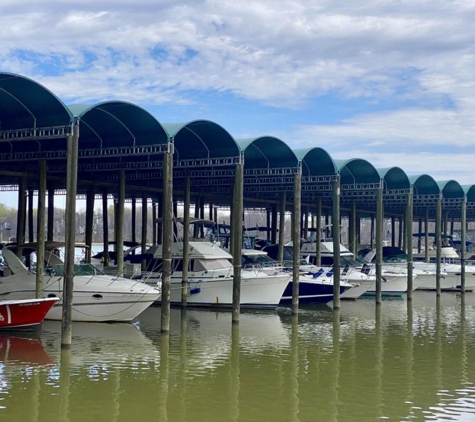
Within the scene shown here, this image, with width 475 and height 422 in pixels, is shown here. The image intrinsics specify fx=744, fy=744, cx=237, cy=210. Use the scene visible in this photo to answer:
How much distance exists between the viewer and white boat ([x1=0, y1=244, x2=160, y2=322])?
87.1 feet

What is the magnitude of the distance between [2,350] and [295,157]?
17.2 meters

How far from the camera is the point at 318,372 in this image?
1858 centimetres

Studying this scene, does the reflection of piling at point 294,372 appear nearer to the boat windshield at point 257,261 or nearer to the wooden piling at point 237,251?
the wooden piling at point 237,251

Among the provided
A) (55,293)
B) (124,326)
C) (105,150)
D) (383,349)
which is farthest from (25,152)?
(383,349)

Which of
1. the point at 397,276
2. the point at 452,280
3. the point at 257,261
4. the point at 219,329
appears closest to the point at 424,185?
the point at 452,280

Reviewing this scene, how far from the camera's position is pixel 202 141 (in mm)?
30812

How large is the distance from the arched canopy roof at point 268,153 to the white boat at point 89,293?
838 cm

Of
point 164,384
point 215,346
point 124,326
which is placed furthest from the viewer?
point 124,326

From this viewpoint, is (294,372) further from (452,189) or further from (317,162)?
(452,189)

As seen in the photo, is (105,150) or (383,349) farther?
(105,150)

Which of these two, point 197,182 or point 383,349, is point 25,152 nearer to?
point 197,182

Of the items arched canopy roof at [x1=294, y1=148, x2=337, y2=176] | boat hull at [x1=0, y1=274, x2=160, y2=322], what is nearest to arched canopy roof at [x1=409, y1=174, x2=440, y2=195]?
arched canopy roof at [x1=294, y1=148, x2=337, y2=176]

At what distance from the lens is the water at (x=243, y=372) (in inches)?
573

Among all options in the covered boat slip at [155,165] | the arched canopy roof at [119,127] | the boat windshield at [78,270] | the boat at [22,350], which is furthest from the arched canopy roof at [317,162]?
the boat at [22,350]
